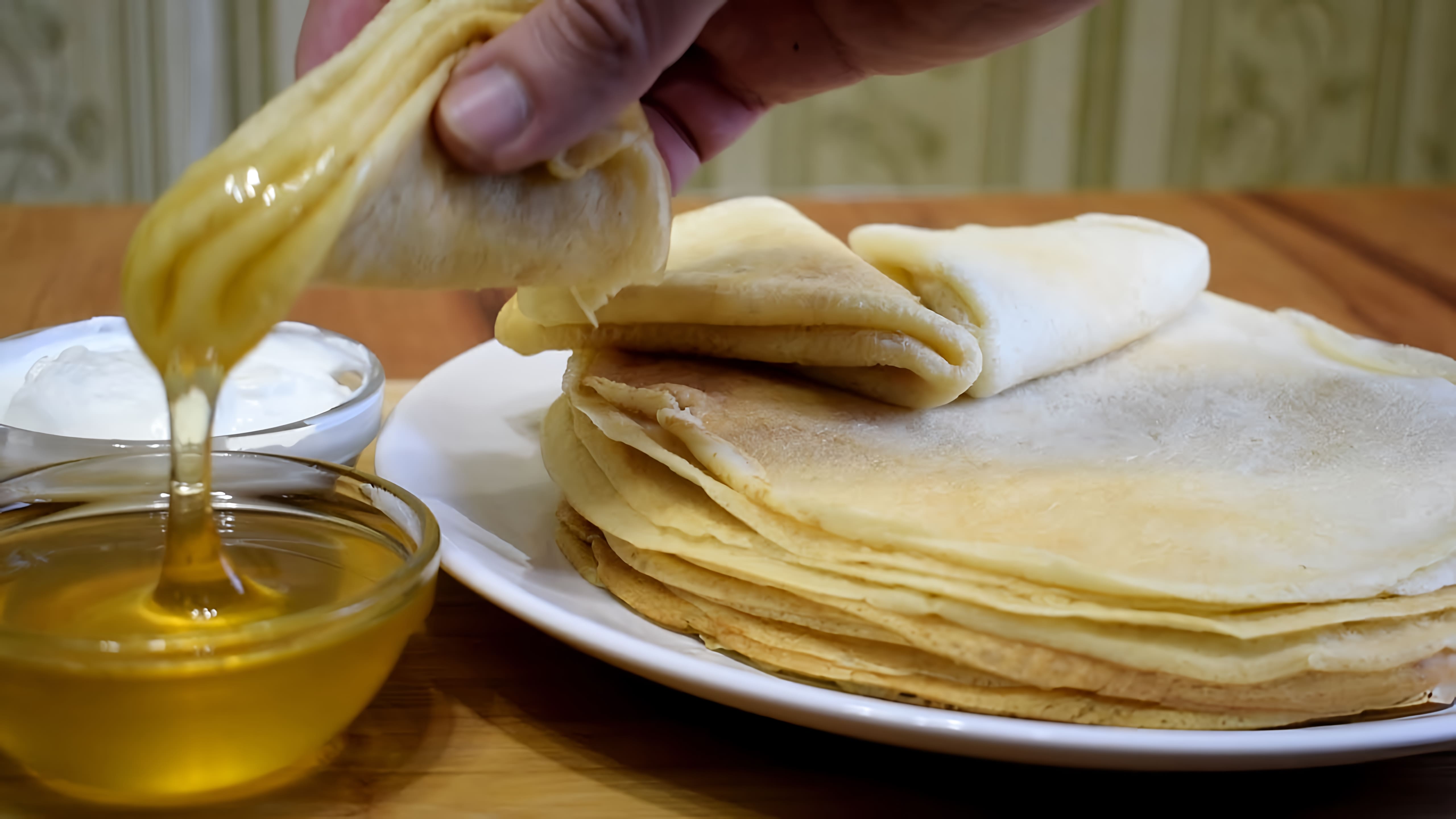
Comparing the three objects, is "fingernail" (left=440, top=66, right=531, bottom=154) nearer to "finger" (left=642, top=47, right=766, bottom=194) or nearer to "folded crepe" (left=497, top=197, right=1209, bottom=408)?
"folded crepe" (left=497, top=197, right=1209, bottom=408)

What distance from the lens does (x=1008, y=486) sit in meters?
0.97

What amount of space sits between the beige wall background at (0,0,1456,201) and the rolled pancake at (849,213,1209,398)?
207cm

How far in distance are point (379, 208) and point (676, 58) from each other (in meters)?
0.23

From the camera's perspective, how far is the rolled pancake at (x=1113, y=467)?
85cm

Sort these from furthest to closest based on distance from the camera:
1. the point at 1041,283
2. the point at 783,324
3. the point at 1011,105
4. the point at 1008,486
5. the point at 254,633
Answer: the point at 1011,105 < the point at 1041,283 < the point at 783,324 < the point at 1008,486 < the point at 254,633

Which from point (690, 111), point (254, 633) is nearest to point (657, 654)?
point (254, 633)

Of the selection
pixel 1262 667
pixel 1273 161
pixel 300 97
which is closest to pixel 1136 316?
pixel 1262 667

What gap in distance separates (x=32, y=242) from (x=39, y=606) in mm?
1600

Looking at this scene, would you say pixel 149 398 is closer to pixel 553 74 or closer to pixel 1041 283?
pixel 553 74

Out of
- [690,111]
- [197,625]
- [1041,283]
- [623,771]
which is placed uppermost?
[690,111]

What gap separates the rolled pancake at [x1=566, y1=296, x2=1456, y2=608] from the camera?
2.78 feet

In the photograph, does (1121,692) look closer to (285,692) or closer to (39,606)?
(285,692)

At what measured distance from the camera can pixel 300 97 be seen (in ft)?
2.61

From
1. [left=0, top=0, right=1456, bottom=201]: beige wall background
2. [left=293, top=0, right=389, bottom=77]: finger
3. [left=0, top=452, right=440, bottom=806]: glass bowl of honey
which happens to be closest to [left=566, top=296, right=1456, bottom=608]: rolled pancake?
[left=0, top=452, right=440, bottom=806]: glass bowl of honey
